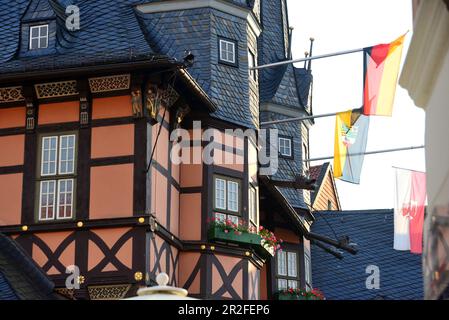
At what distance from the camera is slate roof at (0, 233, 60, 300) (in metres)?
21.2

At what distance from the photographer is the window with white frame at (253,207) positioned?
26.5 meters

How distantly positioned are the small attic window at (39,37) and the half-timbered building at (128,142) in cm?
3

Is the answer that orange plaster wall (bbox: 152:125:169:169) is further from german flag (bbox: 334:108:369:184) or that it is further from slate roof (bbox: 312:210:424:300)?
slate roof (bbox: 312:210:424:300)

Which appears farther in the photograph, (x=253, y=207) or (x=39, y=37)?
(x=253, y=207)

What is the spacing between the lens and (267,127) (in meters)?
35.7

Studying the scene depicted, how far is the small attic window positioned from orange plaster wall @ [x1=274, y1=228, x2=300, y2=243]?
426 inches

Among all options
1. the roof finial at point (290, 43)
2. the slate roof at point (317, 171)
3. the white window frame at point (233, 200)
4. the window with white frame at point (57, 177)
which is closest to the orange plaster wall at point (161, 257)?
the window with white frame at point (57, 177)

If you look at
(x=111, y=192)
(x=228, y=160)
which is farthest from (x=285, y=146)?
(x=111, y=192)

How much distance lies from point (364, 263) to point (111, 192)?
54.5 feet

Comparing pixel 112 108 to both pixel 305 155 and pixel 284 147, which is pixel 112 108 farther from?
pixel 305 155

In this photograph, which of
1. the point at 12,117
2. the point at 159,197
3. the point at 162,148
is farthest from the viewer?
the point at 12,117

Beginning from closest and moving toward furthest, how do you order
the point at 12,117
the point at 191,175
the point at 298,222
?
the point at 12,117
the point at 191,175
the point at 298,222

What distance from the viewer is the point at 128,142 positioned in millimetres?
23375

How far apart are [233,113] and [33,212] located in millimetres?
5506
